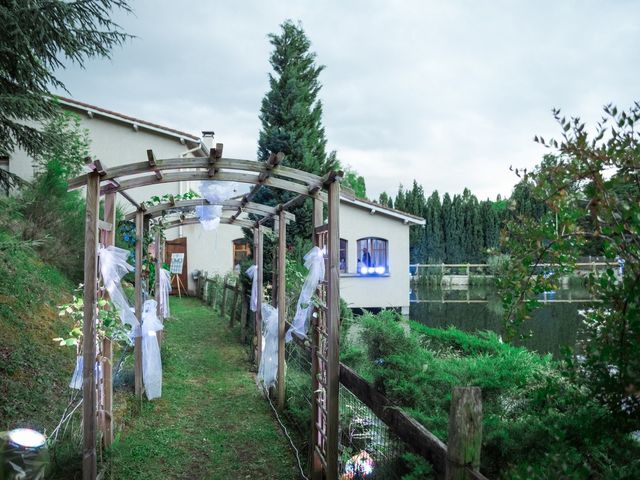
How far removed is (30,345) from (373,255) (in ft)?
42.9

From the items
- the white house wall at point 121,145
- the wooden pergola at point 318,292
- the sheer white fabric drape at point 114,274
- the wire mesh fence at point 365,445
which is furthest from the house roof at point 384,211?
the wire mesh fence at point 365,445

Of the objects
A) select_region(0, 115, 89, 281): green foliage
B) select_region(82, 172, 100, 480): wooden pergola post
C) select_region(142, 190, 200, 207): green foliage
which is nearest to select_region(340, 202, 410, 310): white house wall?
select_region(0, 115, 89, 281): green foliage

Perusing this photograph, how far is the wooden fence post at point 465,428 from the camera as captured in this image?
6.14 feet

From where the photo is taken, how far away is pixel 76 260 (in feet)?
31.8

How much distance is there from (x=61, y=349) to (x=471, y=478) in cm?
637

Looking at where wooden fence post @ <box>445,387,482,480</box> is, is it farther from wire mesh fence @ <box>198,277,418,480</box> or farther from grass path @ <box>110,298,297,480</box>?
grass path @ <box>110,298,297,480</box>

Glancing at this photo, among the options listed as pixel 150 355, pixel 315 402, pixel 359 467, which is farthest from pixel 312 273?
pixel 150 355

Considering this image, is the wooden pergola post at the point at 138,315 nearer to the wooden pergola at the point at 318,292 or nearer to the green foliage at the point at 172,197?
the green foliage at the point at 172,197

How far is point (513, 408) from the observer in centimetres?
348

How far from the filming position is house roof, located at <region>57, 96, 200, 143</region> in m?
14.9

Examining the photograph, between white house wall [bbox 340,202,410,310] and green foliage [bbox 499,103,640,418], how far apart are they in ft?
49.8

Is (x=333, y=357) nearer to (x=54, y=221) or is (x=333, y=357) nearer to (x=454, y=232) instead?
(x=54, y=221)

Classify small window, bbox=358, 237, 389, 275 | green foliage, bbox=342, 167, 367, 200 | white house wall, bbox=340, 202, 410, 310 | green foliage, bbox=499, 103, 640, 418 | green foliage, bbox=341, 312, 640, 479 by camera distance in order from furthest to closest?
green foliage, bbox=342, 167, 367, 200 → small window, bbox=358, 237, 389, 275 → white house wall, bbox=340, 202, 410, 310 → green foliage, bbox=341, 312, 640, 479 → green foliage, bbox=499, 103, 640, 418

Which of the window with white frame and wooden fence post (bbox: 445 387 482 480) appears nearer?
wooden fence post (bbox: 445 387 482 480)
